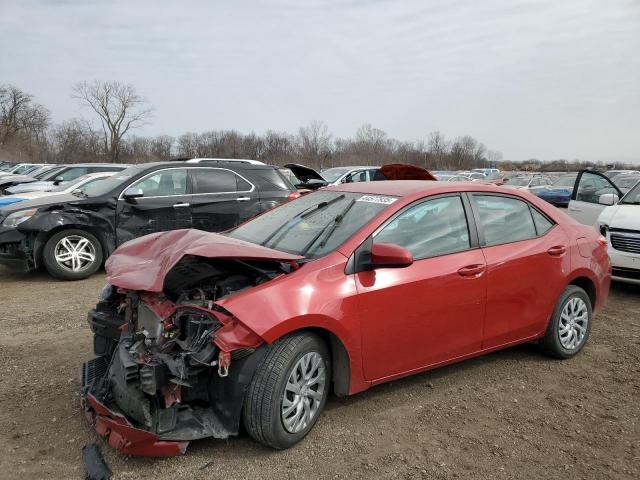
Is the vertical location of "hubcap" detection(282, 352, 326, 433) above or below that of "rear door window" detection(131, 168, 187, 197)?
below

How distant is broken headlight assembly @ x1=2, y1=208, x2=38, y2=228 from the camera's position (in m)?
7.12

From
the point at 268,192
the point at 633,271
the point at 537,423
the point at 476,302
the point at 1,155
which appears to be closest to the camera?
the point at 537,423

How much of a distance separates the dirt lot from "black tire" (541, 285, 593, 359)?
0.10 m

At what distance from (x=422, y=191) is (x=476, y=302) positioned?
94 cm

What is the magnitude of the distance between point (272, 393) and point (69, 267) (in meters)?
5.75

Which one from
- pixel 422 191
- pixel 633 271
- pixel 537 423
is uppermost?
pixel 422 191

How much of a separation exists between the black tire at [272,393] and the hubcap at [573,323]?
2.69 m

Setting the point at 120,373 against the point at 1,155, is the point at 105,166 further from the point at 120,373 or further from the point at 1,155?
the point at 1,155

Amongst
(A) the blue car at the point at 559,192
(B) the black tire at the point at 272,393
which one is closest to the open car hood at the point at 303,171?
(B) the black tire at the point at 272,393

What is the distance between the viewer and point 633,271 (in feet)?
21.5

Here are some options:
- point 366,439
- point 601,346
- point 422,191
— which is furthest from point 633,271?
point 366,439

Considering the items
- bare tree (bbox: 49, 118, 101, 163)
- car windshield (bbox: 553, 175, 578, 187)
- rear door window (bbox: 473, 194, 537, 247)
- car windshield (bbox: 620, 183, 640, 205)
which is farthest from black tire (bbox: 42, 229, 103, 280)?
bare tree (bbox: 49, 118, 101, 163)

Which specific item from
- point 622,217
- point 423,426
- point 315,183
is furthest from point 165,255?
point 315,183

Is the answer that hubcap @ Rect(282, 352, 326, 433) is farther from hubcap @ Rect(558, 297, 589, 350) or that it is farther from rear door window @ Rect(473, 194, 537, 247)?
hubcap @ Rect(558, 297, 589, 350)
